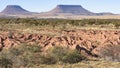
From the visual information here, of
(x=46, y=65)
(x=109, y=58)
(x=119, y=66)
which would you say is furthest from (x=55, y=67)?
(x=109, y=58)

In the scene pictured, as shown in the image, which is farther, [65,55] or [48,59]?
[65,55]

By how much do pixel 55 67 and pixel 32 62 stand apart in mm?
1725

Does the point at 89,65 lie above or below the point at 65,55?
below

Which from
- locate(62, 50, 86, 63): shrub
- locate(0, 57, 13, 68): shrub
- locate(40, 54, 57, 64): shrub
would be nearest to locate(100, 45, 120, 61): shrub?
locate(62, 50, 86, 63): shrub

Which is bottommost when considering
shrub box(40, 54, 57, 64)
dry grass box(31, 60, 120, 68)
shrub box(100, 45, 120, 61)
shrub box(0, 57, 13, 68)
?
shrub box(100, 45, 120, 61)

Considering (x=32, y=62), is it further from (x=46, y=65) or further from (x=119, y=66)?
(x=119, y=66)

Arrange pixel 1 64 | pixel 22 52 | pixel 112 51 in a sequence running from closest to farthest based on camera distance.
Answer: pixel 1 64
pixel 22 52
pixel 112 51

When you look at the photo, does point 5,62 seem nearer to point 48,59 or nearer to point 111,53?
point 48,59

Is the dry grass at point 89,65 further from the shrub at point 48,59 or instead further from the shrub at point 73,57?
the shrub at point 48,59

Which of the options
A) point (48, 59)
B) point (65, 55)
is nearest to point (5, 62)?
point (48, 59)

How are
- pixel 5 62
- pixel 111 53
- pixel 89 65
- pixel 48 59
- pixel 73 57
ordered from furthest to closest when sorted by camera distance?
1. pixel 111 53
2. pixel 73 57
3. pixel 48 59
4. pixel 89 65
5. pixel 5 62

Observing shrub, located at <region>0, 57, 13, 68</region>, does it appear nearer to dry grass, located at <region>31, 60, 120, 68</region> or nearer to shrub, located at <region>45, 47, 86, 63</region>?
dry grass, located at <region>31, 60, 120, 68</region>

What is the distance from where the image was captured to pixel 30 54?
2028cm

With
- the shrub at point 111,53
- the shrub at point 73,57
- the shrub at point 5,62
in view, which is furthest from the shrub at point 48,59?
the shrub at point 111,53
